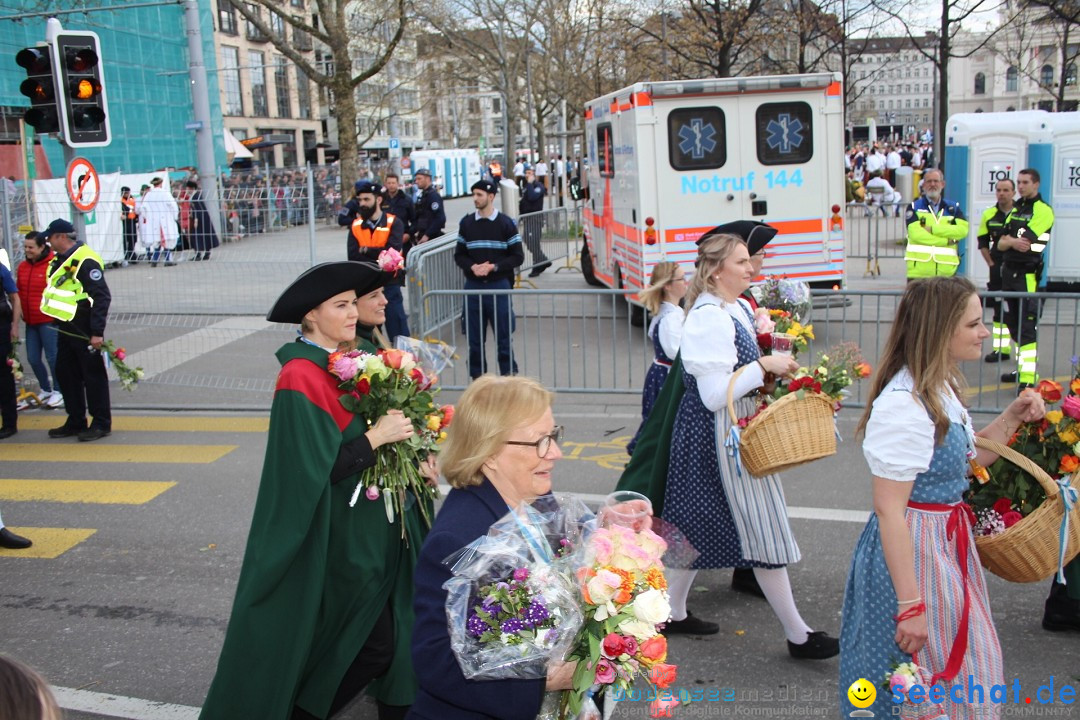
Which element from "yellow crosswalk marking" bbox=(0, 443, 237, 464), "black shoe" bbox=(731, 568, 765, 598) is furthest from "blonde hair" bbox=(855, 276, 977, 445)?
"yellow crosswalk marking" bbox=(0, 443, 237, 464)

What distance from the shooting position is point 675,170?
12.2 m

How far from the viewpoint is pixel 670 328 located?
591cm

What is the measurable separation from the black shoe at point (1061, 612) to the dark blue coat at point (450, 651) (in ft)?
10.7

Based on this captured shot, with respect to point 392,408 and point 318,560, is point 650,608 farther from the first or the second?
point 392,408

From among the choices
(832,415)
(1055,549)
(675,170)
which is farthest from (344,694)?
(675,170)

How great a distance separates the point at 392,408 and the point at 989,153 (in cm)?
1360

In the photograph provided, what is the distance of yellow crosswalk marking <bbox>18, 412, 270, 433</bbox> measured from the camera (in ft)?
30.7

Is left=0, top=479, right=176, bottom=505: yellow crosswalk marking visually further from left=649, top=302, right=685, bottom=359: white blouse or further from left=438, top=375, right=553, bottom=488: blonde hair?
left=438, top=375, right=553, bottom=488: blonde hair

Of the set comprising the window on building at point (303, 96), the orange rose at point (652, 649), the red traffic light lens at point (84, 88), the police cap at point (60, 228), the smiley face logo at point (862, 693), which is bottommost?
the smiley face logo at point (862, 693)

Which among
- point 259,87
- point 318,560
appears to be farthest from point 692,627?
point 259,87

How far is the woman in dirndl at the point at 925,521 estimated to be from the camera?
3.15 m

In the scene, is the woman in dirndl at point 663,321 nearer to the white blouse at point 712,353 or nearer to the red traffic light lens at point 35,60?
the white blouse at point 712,353

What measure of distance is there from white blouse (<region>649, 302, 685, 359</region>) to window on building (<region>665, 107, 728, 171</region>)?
21.4 ft

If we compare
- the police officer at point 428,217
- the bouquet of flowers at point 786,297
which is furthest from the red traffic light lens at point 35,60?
the bouquet of flowers at point 786,297
